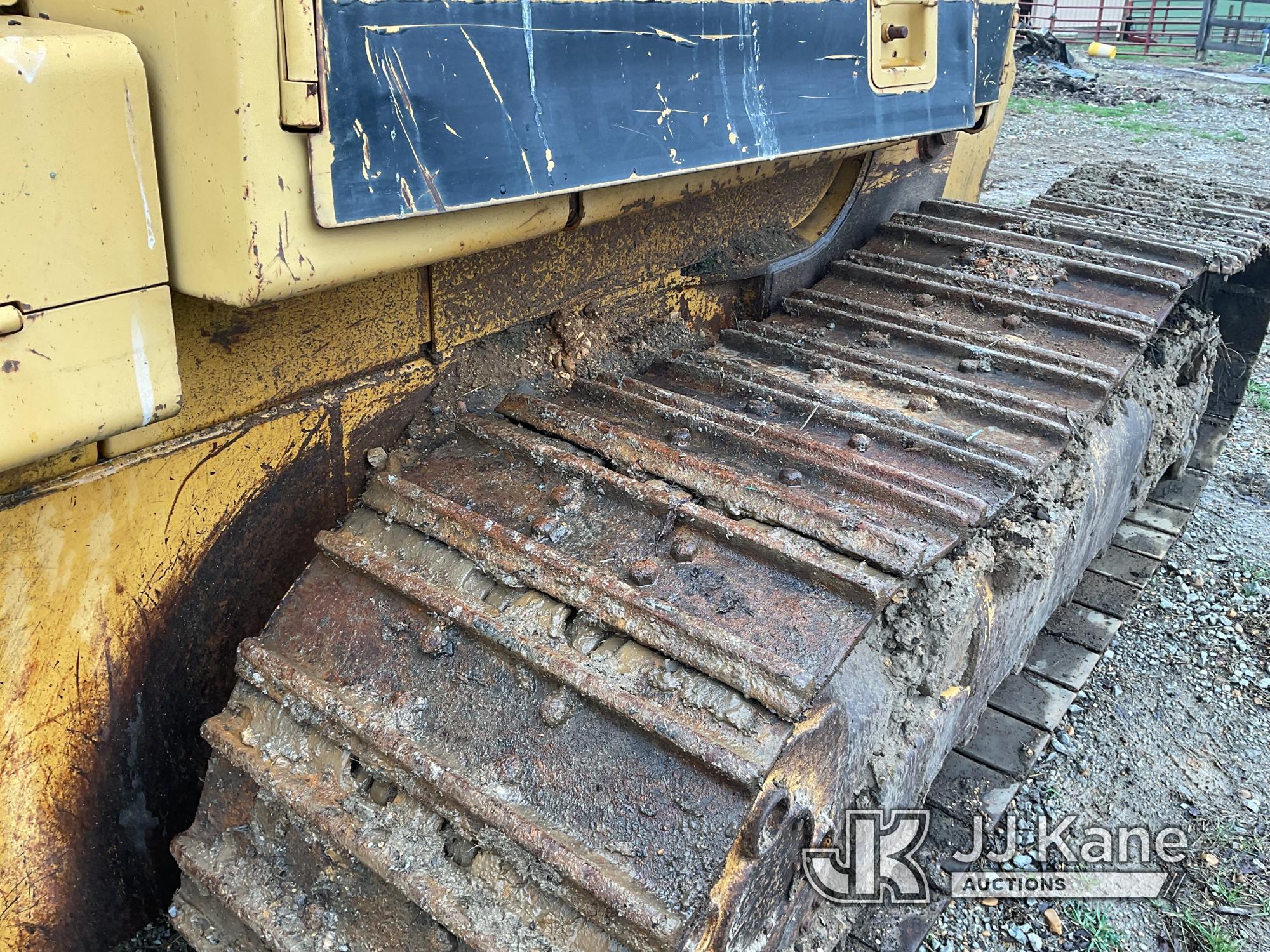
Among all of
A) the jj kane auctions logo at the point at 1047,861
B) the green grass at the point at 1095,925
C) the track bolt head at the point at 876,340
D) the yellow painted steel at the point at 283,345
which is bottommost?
the green grass at the point at 1095,925

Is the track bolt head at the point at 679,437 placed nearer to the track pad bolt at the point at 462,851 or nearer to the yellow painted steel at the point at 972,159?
the track pad bolt at the point at 462,851

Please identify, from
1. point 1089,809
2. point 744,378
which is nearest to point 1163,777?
point 1089,809

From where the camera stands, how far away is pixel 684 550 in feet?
5.62

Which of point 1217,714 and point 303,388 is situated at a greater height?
point 303,388

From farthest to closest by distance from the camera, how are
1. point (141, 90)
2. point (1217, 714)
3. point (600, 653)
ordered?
point (1217, 714)
point (600, 653)
point (141, 90)

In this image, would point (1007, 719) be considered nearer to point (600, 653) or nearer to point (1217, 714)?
point (1217, 714)

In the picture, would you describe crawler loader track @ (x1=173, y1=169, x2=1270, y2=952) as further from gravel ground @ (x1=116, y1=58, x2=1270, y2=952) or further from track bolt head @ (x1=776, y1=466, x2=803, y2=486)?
gravel ground @ (x1=116, y1=58, x2=1270, y2=952)

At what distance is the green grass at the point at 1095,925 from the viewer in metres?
2.35

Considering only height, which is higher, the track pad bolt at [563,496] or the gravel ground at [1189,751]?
the track pad bolt at [563,496]

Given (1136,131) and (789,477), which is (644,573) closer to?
(789,477)

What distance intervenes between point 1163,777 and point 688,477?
1781mm

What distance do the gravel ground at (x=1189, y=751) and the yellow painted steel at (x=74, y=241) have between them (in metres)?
2.01

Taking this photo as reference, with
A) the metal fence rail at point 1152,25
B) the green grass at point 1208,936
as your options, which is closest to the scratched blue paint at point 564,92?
the green grass at point 1208,936

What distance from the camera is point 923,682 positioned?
73.5 inches
